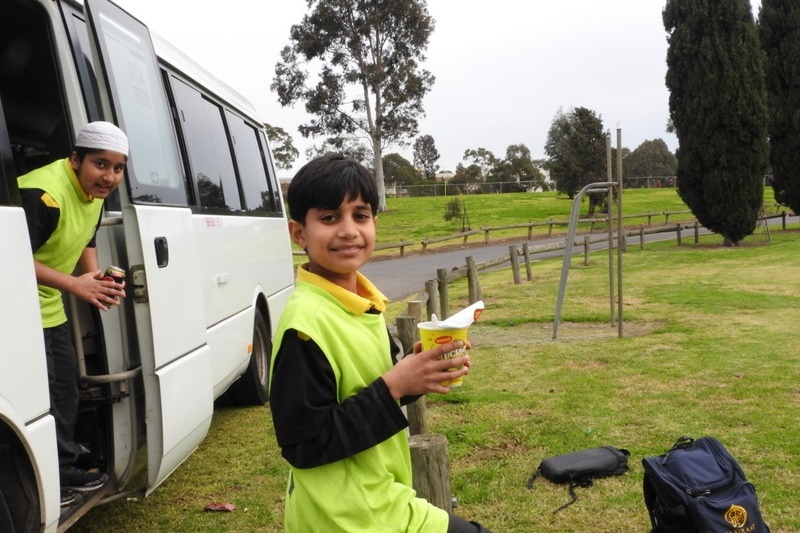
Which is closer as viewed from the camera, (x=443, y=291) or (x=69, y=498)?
(x=69, y=498)

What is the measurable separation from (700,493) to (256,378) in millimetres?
4136

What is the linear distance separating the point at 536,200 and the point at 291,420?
54136 millimetres

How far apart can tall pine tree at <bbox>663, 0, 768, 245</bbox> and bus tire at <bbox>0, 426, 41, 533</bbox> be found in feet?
75.1

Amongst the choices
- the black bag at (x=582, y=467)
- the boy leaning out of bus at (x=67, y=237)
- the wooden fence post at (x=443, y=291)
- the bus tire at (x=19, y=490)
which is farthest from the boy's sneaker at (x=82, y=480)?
the wooden fence post at (x=443, y=291)

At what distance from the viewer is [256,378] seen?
680 cm

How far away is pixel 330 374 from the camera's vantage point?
185 centimetres

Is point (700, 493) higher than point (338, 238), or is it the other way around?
point (338, 238)

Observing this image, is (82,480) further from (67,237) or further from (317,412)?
(317,412)

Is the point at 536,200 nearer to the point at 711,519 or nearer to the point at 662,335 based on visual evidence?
the point at 662,335

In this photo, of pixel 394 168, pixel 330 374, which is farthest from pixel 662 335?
pixel 394 168

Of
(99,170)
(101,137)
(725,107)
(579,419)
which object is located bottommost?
(579,419)

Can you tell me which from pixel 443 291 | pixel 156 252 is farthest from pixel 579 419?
pixel 156 252

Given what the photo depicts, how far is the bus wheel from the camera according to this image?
6.75 metres

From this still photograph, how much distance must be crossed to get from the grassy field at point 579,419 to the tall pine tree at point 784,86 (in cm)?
1641
